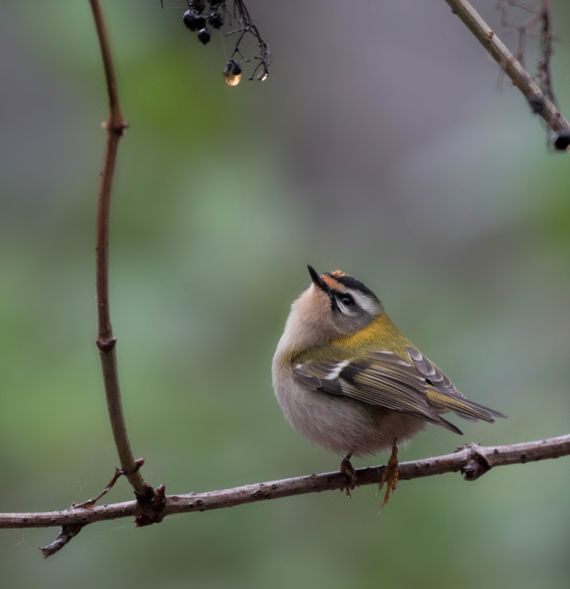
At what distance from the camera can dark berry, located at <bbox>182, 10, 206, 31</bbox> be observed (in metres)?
2.25

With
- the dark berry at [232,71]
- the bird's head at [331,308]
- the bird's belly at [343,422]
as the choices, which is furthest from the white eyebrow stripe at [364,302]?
the dark berry at [232,71]

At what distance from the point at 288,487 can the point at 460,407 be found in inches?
33.0

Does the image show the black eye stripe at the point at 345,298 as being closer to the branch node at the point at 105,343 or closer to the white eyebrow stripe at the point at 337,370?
the white eyebrow stripe at the point at 337,370

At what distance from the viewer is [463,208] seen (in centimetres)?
397

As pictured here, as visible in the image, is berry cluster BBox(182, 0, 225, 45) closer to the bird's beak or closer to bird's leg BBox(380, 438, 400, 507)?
bird's leg BBox(380, 438, 400, 507)

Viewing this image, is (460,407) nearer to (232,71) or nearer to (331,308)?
(331,308)

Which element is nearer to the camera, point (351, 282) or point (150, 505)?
point (150, 505)

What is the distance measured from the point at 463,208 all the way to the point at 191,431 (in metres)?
1.47

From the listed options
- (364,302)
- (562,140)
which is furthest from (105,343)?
(364,302)

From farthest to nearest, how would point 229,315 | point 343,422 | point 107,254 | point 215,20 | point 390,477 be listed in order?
point 229,315, point 343,422, point 390,477, point 215,20, point 107,254

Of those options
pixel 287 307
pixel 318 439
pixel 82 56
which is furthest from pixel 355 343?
pixel 82 56

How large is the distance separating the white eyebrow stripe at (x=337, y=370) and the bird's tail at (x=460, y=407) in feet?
1.19

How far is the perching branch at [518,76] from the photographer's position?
177 cm

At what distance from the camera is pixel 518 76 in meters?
1.79
